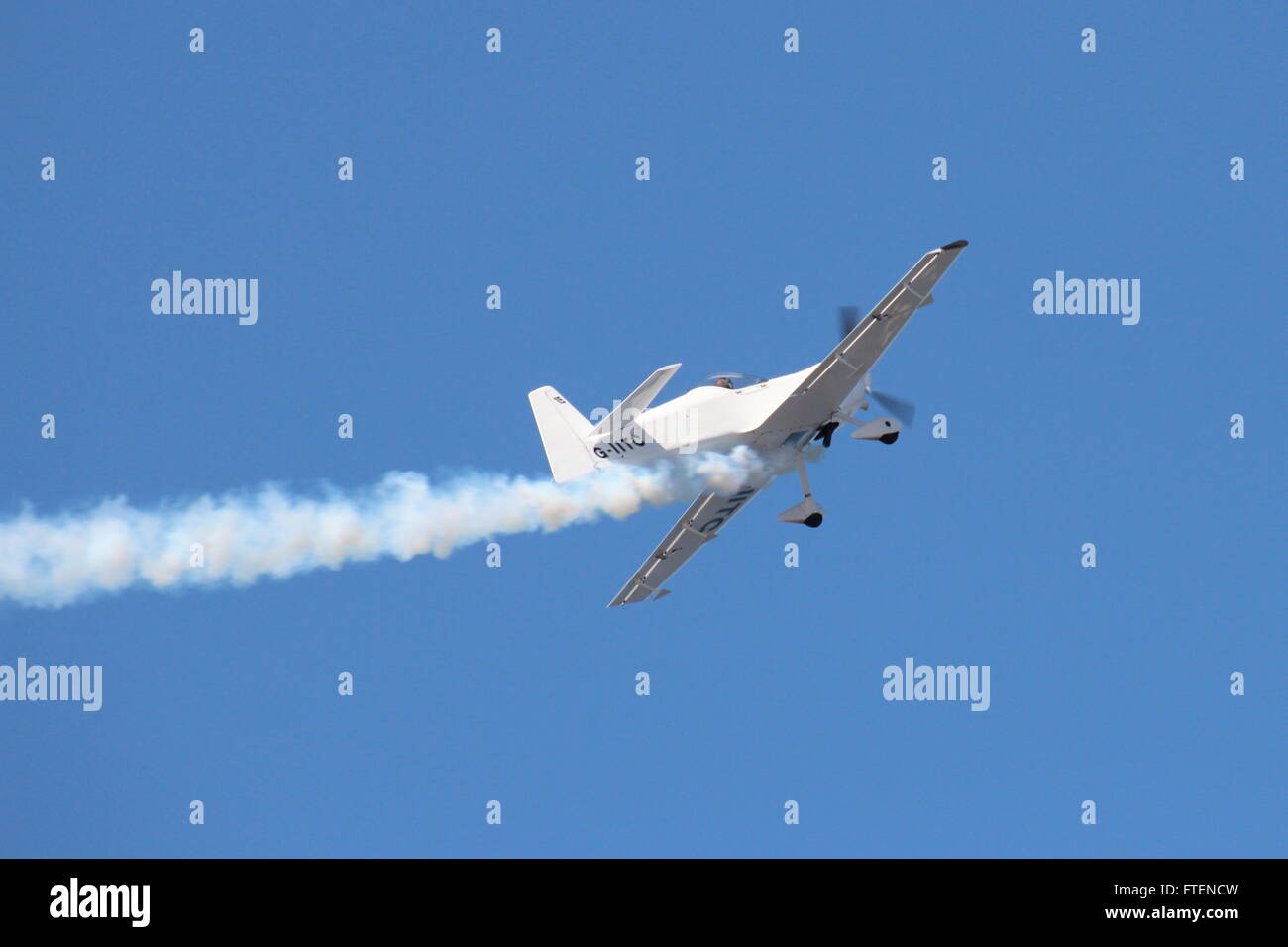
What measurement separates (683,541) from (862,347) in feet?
17.8

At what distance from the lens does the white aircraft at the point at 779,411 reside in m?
25.6

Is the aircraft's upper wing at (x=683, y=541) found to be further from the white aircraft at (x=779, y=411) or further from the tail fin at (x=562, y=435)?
the tail fin at (x=562, y=435)

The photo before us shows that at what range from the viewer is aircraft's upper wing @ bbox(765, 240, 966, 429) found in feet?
82.6

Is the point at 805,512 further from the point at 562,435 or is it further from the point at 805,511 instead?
the point at 562,435

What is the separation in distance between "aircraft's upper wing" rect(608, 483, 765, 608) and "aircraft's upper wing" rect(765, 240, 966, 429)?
87.8 inches

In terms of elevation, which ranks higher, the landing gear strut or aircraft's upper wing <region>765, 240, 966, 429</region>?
aircraft's upper wing <region>765, 240, 966, 429</region>

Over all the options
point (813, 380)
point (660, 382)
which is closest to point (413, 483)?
point (660, 382)

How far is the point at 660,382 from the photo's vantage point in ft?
83.0

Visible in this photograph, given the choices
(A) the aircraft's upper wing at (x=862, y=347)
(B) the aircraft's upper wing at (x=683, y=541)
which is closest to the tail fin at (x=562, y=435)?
(B) the aircraft's upper wing at (x=683, y=541)

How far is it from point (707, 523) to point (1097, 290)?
11181mm

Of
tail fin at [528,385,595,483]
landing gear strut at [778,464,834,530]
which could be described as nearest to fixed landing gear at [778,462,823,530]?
landing gear strut at [778,464,834,530]

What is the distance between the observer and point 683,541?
1162 inches

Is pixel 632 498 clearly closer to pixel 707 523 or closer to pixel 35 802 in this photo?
pixel 707 523

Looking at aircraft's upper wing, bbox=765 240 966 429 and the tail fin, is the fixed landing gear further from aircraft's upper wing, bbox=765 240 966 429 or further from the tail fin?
the tail fin
